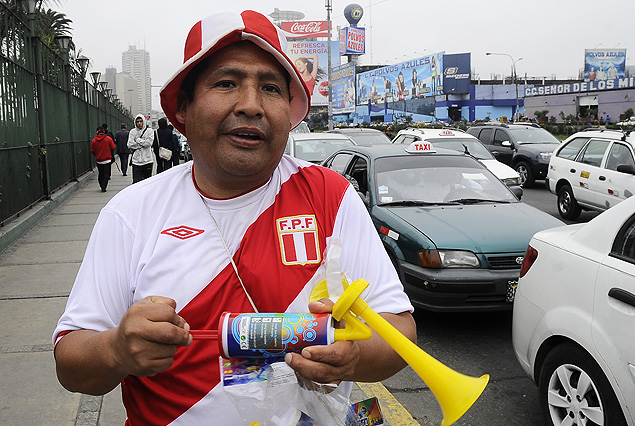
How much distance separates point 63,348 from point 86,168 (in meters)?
19.2

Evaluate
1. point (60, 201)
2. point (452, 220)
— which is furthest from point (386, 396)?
point (60, 201)

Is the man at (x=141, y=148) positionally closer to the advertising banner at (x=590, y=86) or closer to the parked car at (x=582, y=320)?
the parked car at (x=582, y=320)

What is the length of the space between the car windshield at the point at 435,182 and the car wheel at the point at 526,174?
393 inches

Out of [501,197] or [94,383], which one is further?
[501,197]

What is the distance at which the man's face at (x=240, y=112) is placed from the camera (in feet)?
5.16

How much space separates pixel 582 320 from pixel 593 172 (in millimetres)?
8590

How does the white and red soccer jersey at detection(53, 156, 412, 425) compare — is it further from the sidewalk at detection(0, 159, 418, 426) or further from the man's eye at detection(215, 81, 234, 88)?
the sidewalk at detection(0, 159, 418, 426)

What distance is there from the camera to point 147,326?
126 cm

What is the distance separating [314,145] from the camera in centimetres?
1222

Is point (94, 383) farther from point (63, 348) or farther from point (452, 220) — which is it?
point (452, 220)

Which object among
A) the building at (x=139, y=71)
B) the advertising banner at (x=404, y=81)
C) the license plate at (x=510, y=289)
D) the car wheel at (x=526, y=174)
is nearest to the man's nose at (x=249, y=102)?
the license plate at (x=510, y=289)

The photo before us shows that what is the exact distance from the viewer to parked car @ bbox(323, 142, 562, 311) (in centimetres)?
514

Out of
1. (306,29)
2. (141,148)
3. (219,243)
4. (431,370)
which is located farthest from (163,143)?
(306,29)

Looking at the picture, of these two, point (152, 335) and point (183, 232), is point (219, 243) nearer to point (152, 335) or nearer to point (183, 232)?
point (183, 232)
